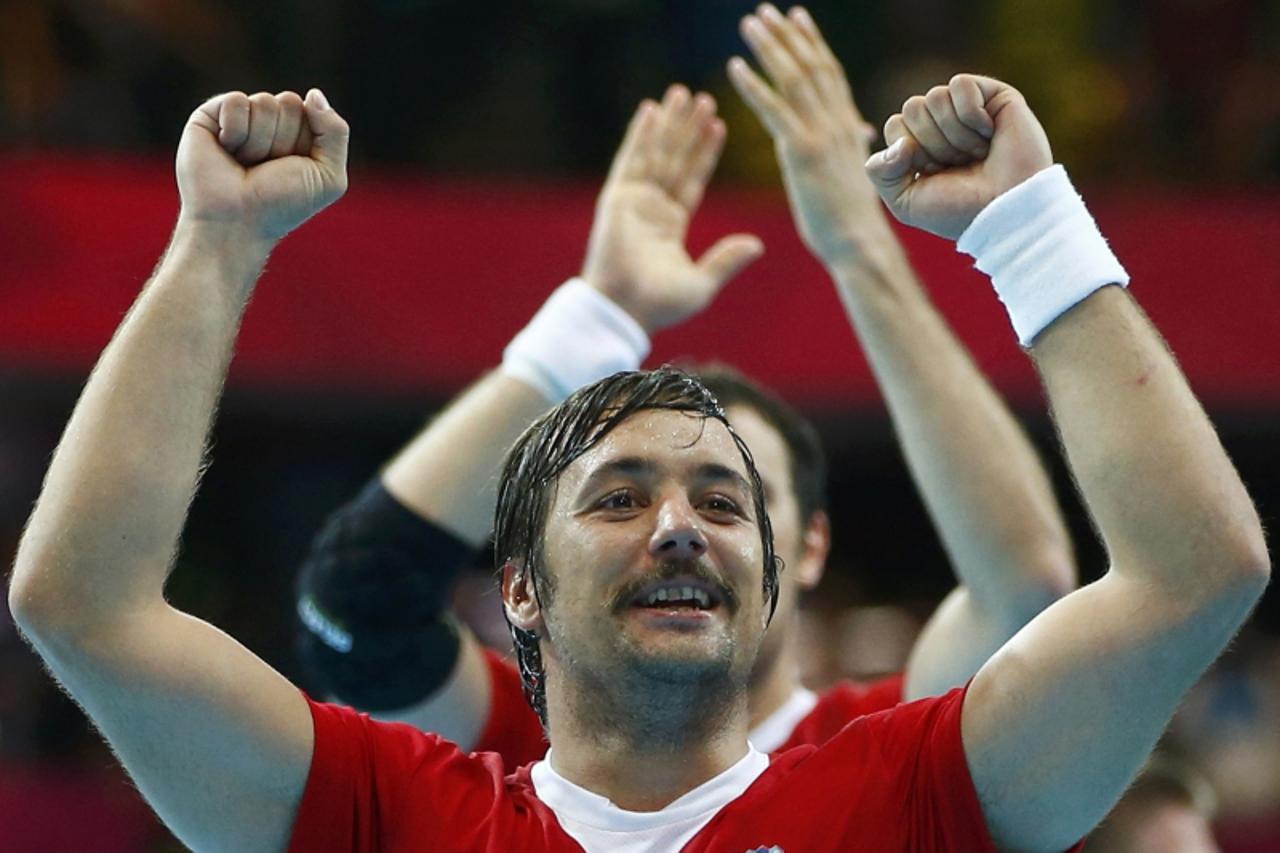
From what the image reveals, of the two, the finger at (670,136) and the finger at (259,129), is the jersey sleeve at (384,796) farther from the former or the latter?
the finger at (670,136)

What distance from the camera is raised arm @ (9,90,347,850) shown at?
2279mm

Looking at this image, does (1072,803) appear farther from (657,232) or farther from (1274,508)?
(1274,508)

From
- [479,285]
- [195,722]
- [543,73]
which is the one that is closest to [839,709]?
[195,722]

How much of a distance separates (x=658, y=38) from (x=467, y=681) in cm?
523

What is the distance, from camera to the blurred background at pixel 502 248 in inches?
280

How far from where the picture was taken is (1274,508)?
9125 mm

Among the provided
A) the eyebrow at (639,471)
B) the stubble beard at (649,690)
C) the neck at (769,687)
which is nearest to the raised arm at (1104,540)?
the stubble beard at (649,690)

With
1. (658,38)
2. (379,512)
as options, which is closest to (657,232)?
(379,512)

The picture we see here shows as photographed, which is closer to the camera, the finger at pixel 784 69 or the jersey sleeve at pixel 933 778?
the jersey sleeve at pixel 933 778

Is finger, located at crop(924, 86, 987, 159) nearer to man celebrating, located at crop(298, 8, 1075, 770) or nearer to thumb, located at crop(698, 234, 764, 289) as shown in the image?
man celebrating, located at crop(298, 8, 1075, 770)

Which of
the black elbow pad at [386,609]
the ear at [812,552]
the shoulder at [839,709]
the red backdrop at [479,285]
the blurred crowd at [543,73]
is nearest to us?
the shoulder at [839,709]

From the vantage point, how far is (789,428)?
149 inches

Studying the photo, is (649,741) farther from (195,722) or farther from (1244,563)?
(1244,563)

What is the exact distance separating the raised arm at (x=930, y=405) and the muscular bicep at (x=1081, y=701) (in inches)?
38.6
